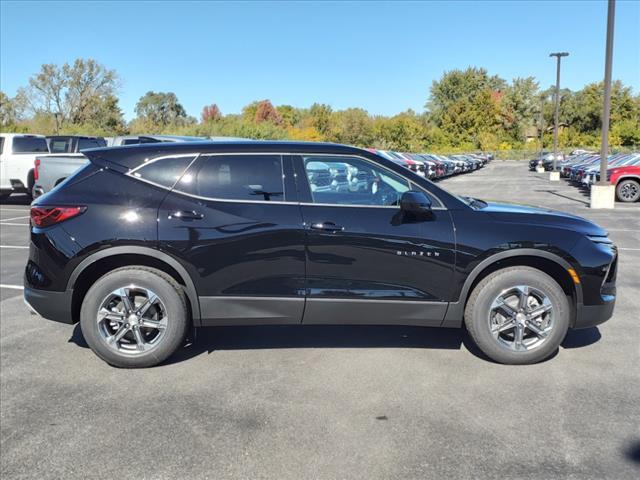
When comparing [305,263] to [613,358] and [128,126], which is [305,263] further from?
[128,126]

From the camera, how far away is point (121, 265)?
4.30 m

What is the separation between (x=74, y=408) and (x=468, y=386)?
2.68 meters

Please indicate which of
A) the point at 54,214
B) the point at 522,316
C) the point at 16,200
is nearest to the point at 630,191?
the point at 522,316

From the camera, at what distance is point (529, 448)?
3096mm

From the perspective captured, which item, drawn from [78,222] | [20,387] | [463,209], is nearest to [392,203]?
[463,209]

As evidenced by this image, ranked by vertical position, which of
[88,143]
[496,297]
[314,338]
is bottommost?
[314,338]

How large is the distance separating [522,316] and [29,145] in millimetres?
16278

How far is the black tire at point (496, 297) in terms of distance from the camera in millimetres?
4188

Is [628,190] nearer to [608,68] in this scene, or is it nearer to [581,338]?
[608,68]

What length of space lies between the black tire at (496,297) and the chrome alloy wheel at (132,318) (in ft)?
7.79

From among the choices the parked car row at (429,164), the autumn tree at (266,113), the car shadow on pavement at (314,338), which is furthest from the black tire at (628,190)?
the autumn tree at (266,113)

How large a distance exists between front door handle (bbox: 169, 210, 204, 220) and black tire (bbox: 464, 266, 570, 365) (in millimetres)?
2164

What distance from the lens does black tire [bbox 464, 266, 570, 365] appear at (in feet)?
13.7

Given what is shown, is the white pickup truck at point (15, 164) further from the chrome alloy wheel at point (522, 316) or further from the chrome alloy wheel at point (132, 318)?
the chrome alloy wheel at point (522, 316)
